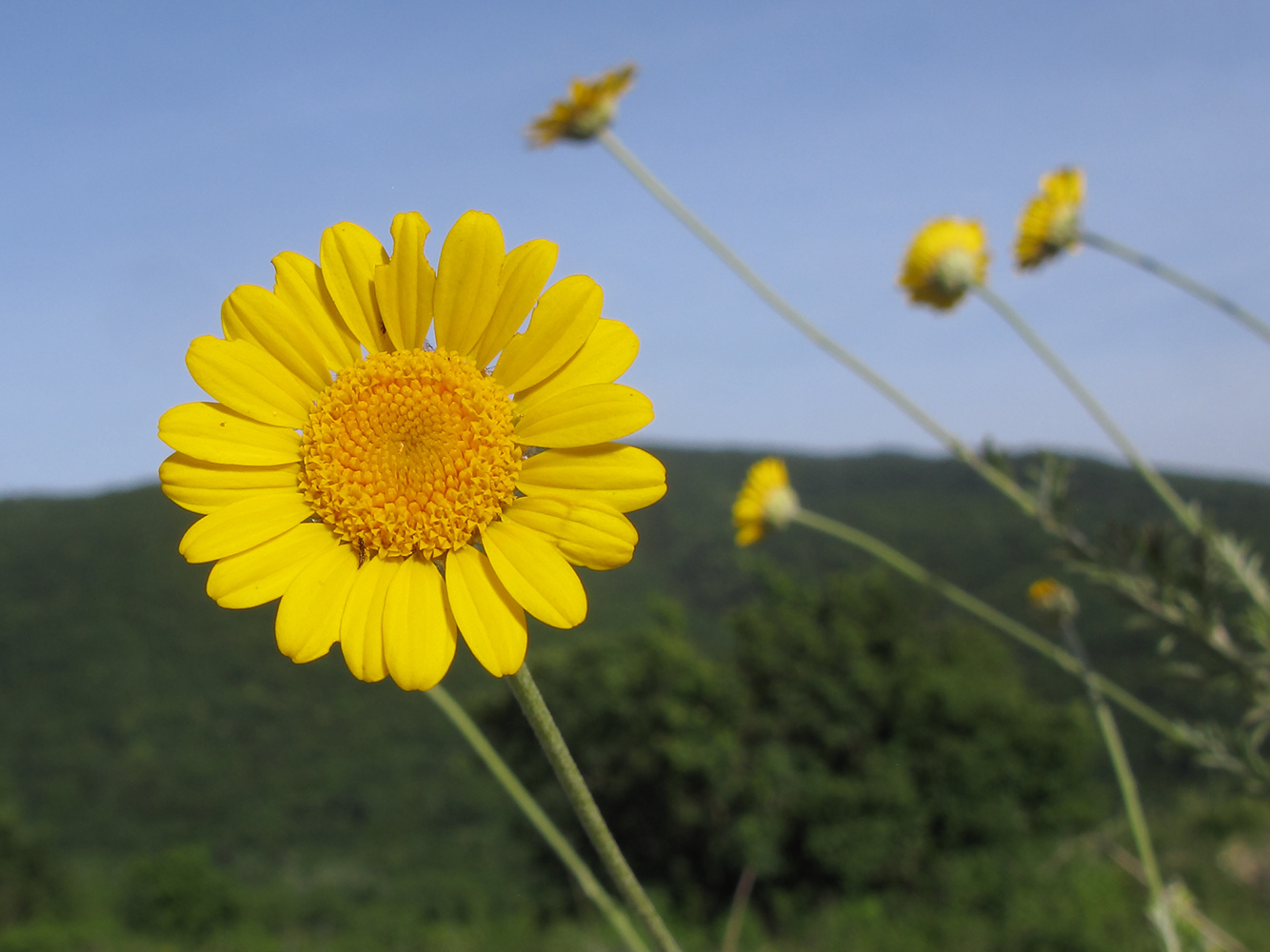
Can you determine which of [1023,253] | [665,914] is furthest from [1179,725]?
[665,914]

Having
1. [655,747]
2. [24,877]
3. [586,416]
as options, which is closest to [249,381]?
[586,416]

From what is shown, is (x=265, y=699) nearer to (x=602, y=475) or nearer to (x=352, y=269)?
(x=352, y=269)

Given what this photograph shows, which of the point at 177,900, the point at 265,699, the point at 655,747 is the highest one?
the point at 265,699

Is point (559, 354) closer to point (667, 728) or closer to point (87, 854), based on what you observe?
point (667, 728)

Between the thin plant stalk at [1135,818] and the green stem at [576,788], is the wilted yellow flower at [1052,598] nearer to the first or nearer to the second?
the thin plant stalk at [1135,818]

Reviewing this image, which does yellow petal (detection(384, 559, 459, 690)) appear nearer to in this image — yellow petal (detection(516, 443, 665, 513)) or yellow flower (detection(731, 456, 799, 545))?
yellow petal (detection(516, 443, 665, 513))

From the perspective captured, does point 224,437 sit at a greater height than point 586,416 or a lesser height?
greater

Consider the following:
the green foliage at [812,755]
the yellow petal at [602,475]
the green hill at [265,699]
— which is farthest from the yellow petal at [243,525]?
the green hill at [265,699]
